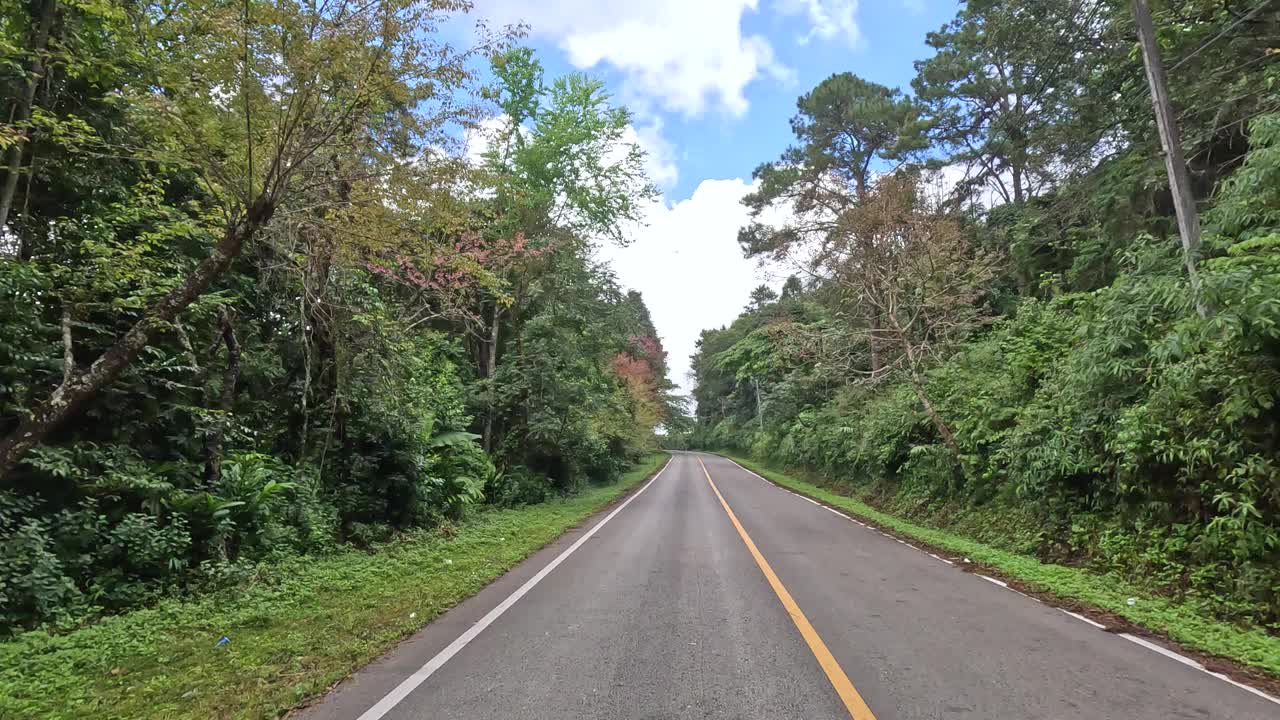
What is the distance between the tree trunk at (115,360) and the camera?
16.5 feet

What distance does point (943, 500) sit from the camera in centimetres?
1386

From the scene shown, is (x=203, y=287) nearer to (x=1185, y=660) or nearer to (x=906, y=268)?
(x=1185, y=660)

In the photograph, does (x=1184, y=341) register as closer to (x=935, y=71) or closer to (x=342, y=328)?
(x=342, y=328)

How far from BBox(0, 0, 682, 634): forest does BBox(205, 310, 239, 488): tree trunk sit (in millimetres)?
28

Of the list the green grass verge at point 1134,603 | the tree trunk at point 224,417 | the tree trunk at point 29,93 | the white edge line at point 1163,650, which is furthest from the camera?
the tree trunk at point 224,417

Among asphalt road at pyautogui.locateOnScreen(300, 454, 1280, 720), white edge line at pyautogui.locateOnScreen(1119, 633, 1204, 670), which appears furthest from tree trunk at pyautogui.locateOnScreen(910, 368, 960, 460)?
white edge line at pyautogui.locateOnScreen(1119, 633, 1204, 670)


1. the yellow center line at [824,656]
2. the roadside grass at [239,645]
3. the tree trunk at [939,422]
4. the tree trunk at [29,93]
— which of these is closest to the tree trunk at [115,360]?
the roadside grass at [239,645]

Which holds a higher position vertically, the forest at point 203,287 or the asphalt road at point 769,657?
the forest at point 203,287

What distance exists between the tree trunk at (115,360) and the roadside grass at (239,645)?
154 cm

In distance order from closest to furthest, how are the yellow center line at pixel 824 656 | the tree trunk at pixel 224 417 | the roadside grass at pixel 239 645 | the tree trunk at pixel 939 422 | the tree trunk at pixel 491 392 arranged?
the yellow center line at pixel 824 656
the roadside grass at pixel 239 645
the tree trunk at pixel 224 417
the tree trunk at pixel 939 422
the tree trunk at pixel 491 392

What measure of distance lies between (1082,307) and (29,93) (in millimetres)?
15149

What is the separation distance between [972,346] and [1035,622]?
466 inches

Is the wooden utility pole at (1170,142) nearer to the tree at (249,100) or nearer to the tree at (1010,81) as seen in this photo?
the tree at (1010,81)

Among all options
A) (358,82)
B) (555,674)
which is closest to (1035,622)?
(555,674)
